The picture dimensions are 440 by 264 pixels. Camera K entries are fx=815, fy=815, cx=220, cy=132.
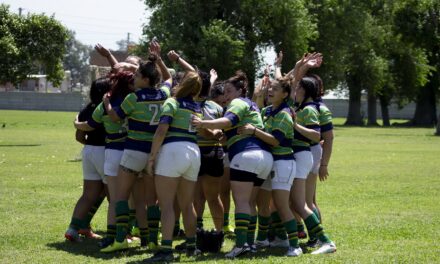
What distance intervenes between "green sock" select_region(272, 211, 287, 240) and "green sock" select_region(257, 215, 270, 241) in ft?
0.49

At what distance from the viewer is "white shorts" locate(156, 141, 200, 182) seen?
Result: 9.42 meters

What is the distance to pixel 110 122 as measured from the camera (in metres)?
10.2

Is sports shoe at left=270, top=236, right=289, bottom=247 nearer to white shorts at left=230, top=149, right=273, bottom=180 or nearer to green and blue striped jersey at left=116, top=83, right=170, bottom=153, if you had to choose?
white shorts at left=230, top=149, right=273, bottom=180

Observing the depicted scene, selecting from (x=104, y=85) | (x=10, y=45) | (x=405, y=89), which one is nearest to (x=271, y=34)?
(x=405, y=89)

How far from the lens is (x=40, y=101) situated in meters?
99.5

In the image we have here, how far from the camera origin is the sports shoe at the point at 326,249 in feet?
32.3

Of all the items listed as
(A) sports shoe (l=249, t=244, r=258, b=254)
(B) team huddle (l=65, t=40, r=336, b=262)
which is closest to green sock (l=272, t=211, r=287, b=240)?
(B) team huddle (l=65, t=40, r=336, b=262)

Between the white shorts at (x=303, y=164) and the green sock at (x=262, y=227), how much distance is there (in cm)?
79

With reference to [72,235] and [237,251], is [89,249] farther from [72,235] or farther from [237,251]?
[237,251]

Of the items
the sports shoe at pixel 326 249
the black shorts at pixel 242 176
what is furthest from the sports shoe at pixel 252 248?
the black shorts at pixel 242 176

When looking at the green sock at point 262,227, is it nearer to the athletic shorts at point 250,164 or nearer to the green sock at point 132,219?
the athletic shorts at point 250,164

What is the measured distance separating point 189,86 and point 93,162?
6.94 ft

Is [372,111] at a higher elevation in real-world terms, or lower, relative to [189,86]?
lower

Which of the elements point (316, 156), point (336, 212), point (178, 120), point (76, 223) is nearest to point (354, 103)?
point (336, 212)
